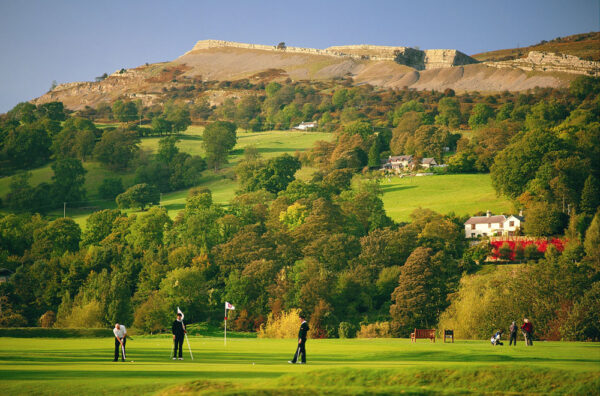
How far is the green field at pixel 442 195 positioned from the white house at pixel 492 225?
6.50 meters

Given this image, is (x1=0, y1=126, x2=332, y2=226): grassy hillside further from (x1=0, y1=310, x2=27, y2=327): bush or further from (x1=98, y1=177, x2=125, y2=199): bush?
(x1=0, y1=310, x2=27, y2=327): bush

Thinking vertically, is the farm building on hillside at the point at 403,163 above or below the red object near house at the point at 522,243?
above

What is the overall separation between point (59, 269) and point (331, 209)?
40.3m

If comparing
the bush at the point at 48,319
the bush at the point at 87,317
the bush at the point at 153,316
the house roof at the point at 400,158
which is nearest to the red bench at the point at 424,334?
the bush at the point at 153,316

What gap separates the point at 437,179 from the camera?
139875 millimetres

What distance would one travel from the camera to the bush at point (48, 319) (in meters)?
90.0

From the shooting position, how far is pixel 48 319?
90.8 m

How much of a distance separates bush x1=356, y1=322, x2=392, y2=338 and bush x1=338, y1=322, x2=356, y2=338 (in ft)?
2.29

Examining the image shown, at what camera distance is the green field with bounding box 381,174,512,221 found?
381ft

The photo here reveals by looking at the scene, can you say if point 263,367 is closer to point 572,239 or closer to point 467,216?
point 572,239

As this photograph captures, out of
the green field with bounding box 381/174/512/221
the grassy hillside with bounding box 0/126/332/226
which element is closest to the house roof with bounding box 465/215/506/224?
the green field with bounding box 381/174/512/221

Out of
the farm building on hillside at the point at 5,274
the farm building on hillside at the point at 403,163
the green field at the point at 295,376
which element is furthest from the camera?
the farm building on hillside at the point at 403,163

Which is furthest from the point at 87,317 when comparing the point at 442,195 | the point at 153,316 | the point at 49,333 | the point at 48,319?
the point at 442,195

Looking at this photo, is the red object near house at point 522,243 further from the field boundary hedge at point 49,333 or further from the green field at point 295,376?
the green field at point 295,376
